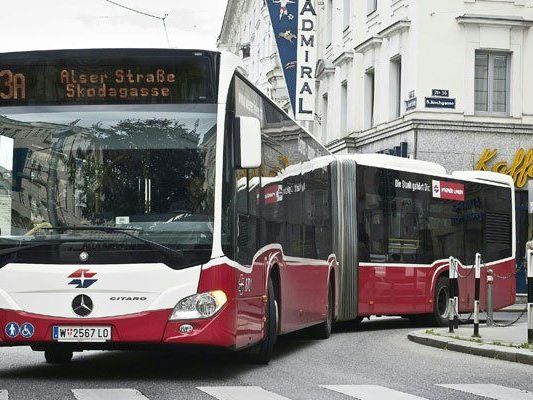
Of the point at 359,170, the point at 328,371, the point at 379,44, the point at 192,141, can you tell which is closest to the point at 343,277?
the point at 359,170

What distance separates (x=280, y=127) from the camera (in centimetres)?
1410

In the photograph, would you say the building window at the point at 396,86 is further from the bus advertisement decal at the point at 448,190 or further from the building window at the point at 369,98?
the bus advertisement decal at the point at 448,190

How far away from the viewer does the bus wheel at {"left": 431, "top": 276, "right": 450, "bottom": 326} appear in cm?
2198

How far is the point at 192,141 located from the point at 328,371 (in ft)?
9.84

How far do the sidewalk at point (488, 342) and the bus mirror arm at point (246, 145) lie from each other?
14.6 ft

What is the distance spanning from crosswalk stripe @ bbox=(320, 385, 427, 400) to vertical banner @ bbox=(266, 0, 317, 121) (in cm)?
2750

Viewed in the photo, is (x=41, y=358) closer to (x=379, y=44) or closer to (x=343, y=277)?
(x=343, y=277)

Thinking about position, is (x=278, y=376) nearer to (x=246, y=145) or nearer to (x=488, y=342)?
(x=246, y=145)

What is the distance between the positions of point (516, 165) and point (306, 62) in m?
8.07

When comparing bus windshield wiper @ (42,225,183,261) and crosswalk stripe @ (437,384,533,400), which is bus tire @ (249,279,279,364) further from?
crosswalk stripe @ (437,384,533,400)

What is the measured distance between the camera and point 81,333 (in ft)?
34.5

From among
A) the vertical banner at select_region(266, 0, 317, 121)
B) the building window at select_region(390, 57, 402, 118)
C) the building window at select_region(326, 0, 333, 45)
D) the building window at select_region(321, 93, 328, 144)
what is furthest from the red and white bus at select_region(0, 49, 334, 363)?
the building window at select_region(326, 0, 333, 45)

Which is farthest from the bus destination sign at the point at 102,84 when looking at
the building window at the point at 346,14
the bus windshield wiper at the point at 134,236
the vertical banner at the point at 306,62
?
the building window at the point at 346,14

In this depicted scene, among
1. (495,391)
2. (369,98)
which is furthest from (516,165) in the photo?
(495,391)
